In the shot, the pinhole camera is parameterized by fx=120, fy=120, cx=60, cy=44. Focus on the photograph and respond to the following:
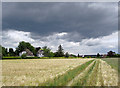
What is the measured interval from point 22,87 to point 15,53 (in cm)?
12233

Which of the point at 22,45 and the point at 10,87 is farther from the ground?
the point at 22,45

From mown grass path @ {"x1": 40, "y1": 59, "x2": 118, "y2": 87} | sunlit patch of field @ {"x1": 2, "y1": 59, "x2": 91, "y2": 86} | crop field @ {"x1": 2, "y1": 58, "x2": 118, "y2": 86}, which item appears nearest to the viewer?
mown grass path @ {"x1": 40, "y1": 59, "x2": 118, "y2": 87}

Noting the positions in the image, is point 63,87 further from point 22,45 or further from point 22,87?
point 22,45

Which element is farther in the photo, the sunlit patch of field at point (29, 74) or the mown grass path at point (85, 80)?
the sunlit patch of field at point (29, 74)

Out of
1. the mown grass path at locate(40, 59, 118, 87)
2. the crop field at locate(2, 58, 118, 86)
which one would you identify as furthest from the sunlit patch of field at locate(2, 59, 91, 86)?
the mown grass path at locate(40, 59, 118, 87)

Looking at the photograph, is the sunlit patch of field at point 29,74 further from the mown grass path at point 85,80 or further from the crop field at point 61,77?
the mown grass path at point 85,80

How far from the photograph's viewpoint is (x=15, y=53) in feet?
400

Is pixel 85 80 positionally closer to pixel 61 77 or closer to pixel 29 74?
pixel 61 77

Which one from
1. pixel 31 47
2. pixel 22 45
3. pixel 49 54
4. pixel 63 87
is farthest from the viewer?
pixel 31 47

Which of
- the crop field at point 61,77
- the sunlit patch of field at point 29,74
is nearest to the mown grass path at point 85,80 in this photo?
the crop field at point 61,77

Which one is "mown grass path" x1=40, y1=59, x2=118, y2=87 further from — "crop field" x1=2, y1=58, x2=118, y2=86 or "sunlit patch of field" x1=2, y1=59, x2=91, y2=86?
"sunlit patch of field" x1=2, y1=59, x2=91, y2=86

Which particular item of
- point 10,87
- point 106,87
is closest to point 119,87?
point 106,87

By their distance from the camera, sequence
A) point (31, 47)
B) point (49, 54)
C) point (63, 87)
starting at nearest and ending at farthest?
point (63, 87) < point (49, 54) < point (31, 47)

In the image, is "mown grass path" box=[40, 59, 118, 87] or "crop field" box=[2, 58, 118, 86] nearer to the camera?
"mown grass path" box=[40, 59, 118, 87]
